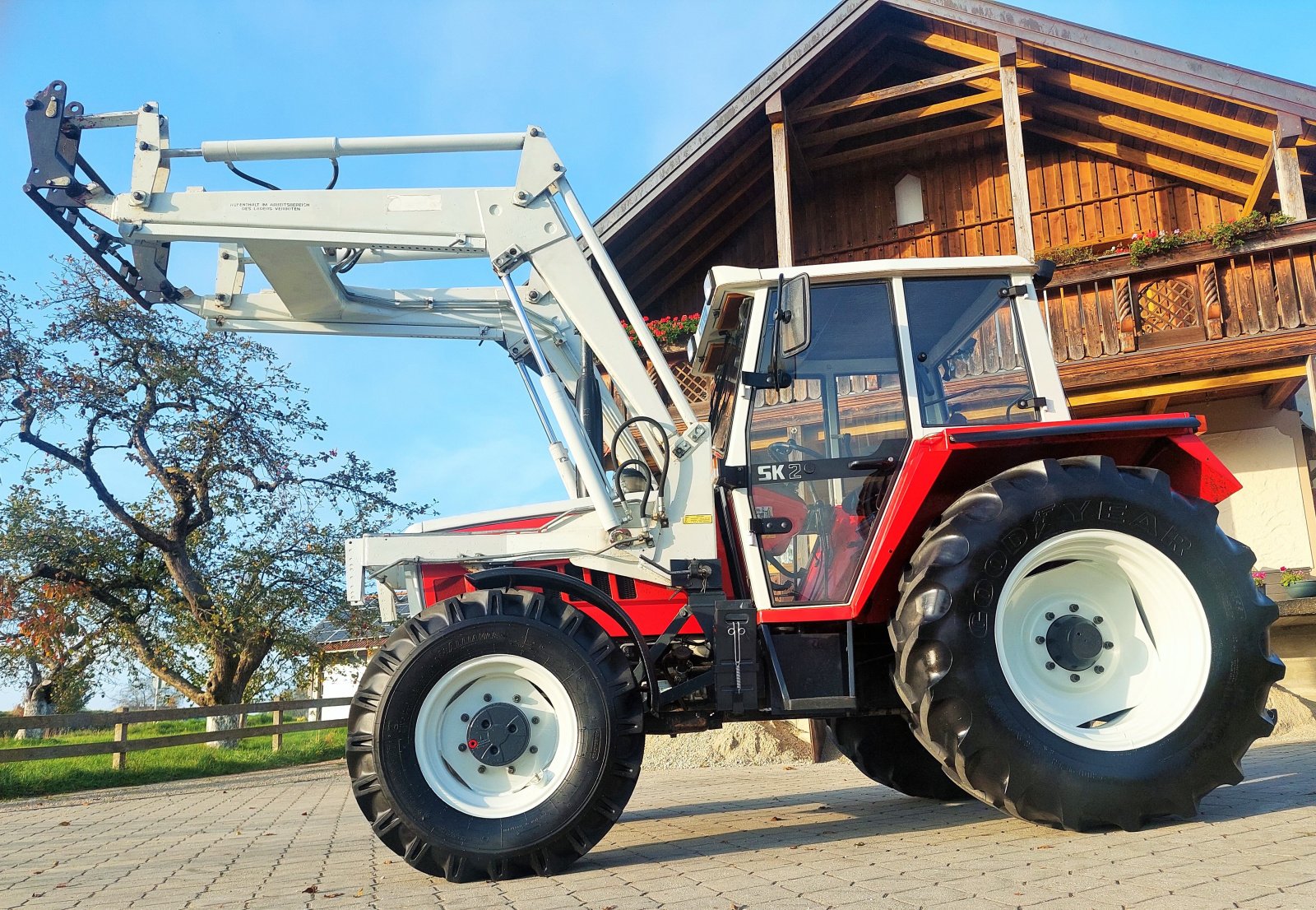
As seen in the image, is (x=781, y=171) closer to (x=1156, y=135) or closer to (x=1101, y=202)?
(x=1101, y=202)

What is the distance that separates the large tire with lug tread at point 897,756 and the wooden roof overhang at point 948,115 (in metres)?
7.04

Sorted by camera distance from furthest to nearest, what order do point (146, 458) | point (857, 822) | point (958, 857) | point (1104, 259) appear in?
point (146, 458)
point (1104, 259)
point (857, 822)
point (958, 857)

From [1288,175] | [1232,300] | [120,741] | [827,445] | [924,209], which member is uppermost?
[924,209]

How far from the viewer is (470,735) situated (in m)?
3.87

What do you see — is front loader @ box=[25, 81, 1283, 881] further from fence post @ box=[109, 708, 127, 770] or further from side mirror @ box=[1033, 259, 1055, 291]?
fence post @ box=[109, 708, 127, 770]

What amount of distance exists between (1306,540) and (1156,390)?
256 cm

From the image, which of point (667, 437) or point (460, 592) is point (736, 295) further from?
point (460, 592)

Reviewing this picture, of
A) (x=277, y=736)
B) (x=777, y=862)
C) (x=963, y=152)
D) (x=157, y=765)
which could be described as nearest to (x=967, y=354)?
(x=777, y=862)

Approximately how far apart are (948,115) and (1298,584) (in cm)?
728

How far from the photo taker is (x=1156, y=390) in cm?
1022

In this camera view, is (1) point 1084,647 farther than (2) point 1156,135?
No

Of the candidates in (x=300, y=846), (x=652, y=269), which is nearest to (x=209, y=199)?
(x=300, y=846)

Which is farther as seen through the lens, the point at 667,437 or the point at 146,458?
the point at 146,458

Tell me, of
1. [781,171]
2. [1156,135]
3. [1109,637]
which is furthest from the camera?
[781,171]
